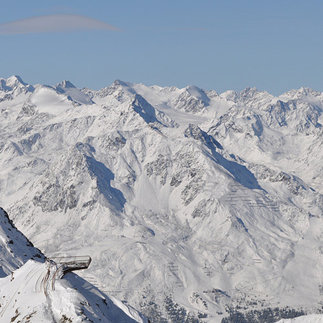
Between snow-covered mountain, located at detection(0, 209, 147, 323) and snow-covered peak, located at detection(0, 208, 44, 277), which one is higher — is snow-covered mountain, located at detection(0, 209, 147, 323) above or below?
above

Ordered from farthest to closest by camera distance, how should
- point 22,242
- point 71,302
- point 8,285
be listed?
point 22,242 < point 8,285 < point 71,302

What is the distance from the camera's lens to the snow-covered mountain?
74688 millimetres

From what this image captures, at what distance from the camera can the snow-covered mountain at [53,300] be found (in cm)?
7469

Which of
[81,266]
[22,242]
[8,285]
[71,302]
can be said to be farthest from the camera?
[22,242]

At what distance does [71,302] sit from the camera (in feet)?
247

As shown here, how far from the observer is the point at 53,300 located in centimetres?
7631

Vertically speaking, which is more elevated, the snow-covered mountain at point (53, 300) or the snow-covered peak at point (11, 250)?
the snow-covered mountain at point (53, 300)

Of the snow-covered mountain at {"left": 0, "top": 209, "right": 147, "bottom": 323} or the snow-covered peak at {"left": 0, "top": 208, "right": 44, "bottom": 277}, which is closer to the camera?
the snow-covered mountain at {"left": 0, "top": 209, "right": 147, "bottom": 323}

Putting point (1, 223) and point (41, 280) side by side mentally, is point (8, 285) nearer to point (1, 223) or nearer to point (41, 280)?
point (41, 280)

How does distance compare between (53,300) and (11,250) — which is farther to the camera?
(11,250)

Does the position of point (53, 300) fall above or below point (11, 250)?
above

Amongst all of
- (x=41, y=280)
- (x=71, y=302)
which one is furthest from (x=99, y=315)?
(x=41, y=280)

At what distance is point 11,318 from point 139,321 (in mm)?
14807

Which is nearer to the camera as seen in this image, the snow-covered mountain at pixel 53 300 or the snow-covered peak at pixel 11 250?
the snow-covered mountain at pixel 53 300
